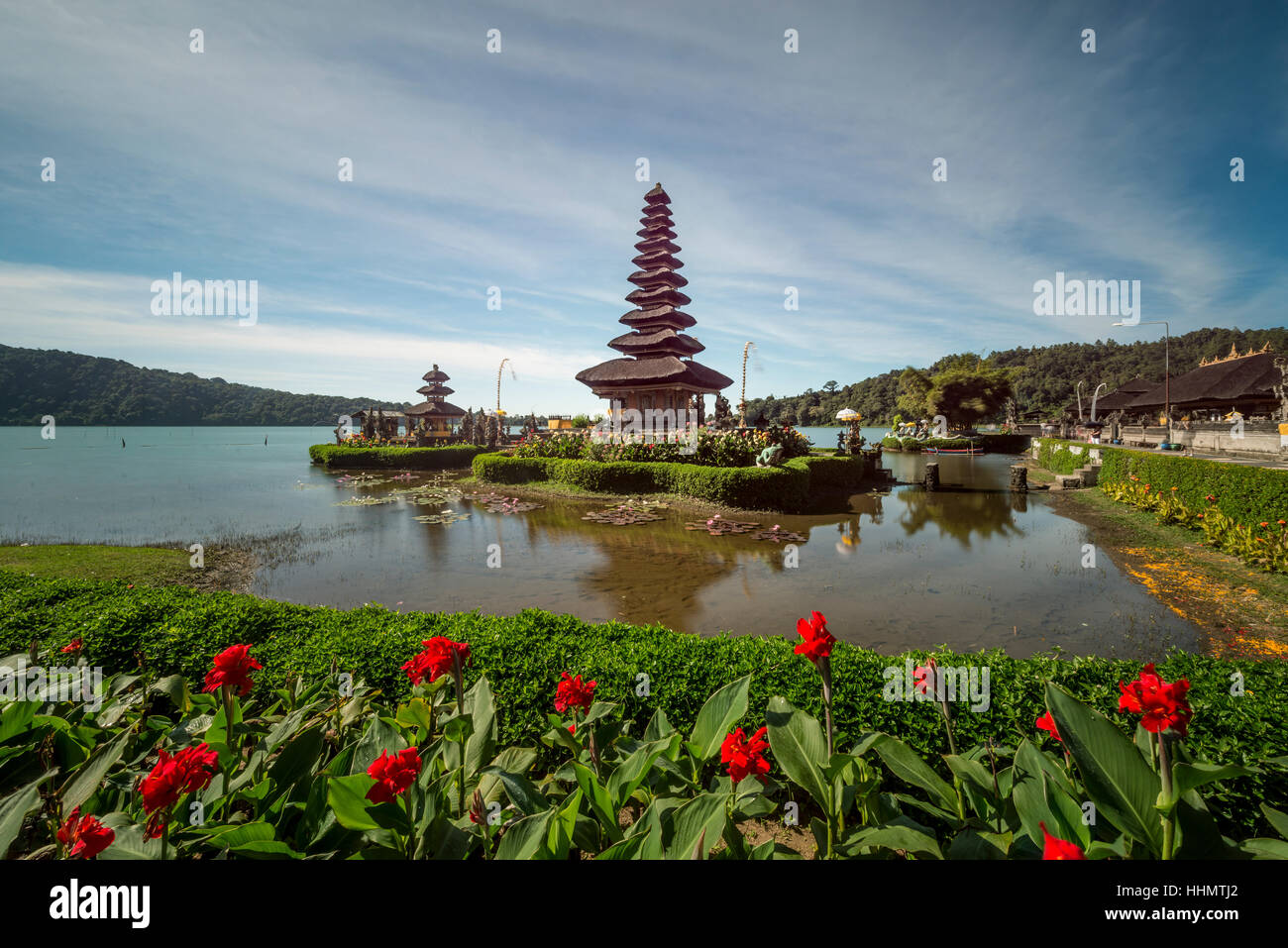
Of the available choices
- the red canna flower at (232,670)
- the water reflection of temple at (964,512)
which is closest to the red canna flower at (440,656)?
the red canna flower at (232,670)

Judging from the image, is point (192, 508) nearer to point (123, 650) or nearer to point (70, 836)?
point (123, 650)

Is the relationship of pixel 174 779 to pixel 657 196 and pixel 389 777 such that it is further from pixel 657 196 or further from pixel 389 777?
pixel 657 196

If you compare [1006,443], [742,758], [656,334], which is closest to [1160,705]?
[742,758]

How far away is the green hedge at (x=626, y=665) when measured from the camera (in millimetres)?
2701

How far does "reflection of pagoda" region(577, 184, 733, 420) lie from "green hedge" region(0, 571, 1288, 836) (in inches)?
833

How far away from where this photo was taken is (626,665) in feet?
11.4

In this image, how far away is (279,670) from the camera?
371 cm

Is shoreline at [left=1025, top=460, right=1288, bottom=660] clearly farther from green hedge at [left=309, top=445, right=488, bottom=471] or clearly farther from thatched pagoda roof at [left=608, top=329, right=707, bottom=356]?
green hedge at [left=309, top=445, right=488, bottom=471]

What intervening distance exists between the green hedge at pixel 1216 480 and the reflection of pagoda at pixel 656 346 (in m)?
16.8

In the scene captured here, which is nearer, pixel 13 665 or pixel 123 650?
pixel 13 665

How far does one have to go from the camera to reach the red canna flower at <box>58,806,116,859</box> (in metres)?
1.30

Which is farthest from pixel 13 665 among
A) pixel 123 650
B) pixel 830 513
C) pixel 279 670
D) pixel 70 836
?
pixel 830 513
